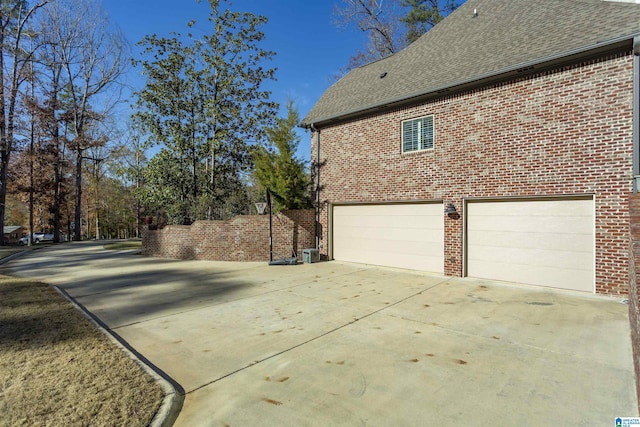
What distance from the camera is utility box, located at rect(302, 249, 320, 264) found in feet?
38.0

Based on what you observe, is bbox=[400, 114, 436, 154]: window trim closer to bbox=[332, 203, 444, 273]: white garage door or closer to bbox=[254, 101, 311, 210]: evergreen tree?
bbox=[332, 203, 444, 273]: white garage door

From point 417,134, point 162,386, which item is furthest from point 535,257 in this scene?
point 162,386

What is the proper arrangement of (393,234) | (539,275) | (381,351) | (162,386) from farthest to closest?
1. (393,234)
2. (539,275)
3. (381,351)
4. (162,386)

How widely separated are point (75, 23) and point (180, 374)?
3217 cm

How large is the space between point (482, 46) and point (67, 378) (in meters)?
Answer: 11.2

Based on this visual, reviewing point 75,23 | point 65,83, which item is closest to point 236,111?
point 75,23

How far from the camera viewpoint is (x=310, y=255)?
455 inches

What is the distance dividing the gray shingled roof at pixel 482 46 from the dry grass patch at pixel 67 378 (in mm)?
9135

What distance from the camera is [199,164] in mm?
15844

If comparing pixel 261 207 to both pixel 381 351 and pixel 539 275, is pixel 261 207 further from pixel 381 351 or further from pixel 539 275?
pixel 381 351

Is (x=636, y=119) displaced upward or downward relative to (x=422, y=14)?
downward

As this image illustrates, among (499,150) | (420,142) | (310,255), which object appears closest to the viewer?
(499,150)

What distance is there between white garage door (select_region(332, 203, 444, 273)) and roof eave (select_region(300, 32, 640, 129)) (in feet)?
10.2

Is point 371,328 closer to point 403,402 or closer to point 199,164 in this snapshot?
point 403,402
